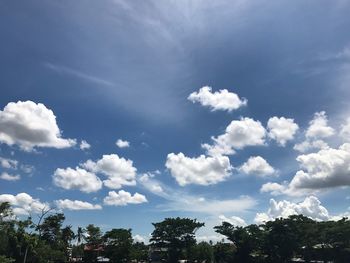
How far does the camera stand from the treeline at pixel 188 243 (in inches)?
2795

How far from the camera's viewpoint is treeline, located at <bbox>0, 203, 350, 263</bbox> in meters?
71.0

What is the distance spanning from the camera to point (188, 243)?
10169 cm

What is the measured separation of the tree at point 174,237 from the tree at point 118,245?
27.9 ft

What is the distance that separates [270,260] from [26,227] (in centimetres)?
5277

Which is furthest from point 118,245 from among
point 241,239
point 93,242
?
point 241,239

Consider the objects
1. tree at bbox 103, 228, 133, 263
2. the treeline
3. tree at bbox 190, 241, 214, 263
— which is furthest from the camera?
tree at bbox 190, 241, 214, 263

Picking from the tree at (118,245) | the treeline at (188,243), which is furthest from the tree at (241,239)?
the tree at (118,245)

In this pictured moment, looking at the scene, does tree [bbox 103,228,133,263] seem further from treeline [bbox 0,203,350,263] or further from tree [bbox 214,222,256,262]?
tree [bbox 214,222,256,262]

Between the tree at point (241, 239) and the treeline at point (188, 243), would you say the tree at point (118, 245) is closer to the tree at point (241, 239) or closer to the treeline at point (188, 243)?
the treeline at point (188, 243)

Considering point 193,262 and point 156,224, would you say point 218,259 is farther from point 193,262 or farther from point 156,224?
point 156,224

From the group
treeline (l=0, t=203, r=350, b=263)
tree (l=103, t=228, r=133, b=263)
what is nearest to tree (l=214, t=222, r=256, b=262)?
treeline (l=0, t=203, r=350, b=263)

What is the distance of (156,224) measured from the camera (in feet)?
337

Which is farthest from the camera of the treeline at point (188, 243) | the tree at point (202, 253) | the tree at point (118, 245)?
the tree at point (202, 253)

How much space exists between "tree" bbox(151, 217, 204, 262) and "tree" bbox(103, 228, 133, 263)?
8.51m
